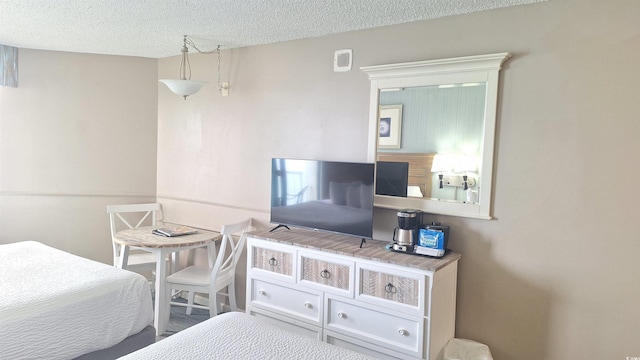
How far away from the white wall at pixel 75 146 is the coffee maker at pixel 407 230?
2.86m

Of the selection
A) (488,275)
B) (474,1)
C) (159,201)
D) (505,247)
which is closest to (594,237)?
(505,247)

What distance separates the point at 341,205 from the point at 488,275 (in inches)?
40.7

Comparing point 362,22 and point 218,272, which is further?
point 218,272

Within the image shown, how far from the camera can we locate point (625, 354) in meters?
2.20

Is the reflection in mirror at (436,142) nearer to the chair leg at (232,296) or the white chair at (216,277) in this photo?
the white chair at (216,277)

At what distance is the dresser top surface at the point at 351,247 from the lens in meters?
2.35

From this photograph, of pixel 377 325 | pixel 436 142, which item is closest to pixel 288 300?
pixel 377 325

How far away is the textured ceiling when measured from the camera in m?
2.54

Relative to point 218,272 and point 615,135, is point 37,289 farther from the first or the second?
point 615,135

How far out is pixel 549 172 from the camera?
2.36 meters

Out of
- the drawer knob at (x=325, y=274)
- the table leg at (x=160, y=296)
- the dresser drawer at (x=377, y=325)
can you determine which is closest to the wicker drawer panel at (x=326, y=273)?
the drawer knob at (x=325, y=274)

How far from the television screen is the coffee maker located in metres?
0.26

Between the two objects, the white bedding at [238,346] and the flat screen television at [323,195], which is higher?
the flat screen television at [323,195]

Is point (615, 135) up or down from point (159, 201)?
up
